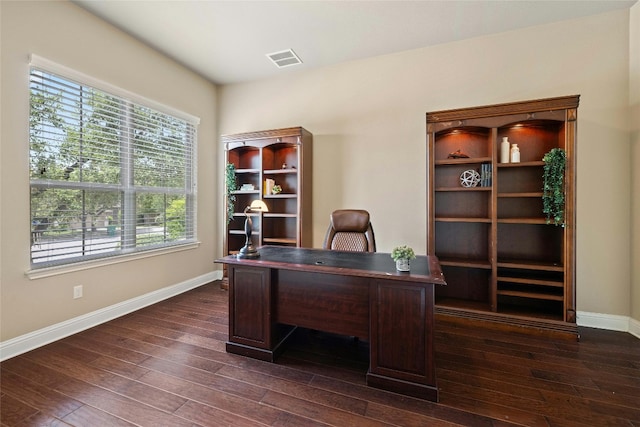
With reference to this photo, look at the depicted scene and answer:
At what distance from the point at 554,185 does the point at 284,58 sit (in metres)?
3.30

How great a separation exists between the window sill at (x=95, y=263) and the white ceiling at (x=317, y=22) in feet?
8.12

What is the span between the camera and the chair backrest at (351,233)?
2.76 m

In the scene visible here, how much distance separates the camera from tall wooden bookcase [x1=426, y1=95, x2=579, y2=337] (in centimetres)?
251

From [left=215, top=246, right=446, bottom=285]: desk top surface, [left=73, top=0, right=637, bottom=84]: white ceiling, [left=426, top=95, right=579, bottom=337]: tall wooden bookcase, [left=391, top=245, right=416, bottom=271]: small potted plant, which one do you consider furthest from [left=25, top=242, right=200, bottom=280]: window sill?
[left=426, top=95, right=579, bottom=337]: tall wooden bookcase

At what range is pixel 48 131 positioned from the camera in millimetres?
2365

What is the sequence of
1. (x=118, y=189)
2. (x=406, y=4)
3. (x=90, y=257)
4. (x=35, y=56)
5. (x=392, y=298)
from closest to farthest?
(x=392, y=298)
(x=35, y=56)
(x=406, y=4)
(x=90, y=257)
(x=118, y=189)

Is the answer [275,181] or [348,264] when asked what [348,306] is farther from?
[275,181]

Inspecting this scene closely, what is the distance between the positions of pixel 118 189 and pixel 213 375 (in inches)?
89.4

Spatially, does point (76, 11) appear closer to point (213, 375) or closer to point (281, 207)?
point (281, 207)

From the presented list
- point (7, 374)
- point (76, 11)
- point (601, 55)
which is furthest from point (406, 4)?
point (7, 374)

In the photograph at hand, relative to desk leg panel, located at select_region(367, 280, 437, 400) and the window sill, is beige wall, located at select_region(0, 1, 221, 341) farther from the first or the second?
desk leg panel, located at select_region(367, 280, 437, 400)

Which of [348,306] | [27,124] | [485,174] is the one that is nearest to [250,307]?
[348,306]

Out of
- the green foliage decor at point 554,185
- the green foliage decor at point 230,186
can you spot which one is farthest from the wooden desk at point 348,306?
the green foliage decor at point 230,186

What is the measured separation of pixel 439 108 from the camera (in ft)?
10.5
